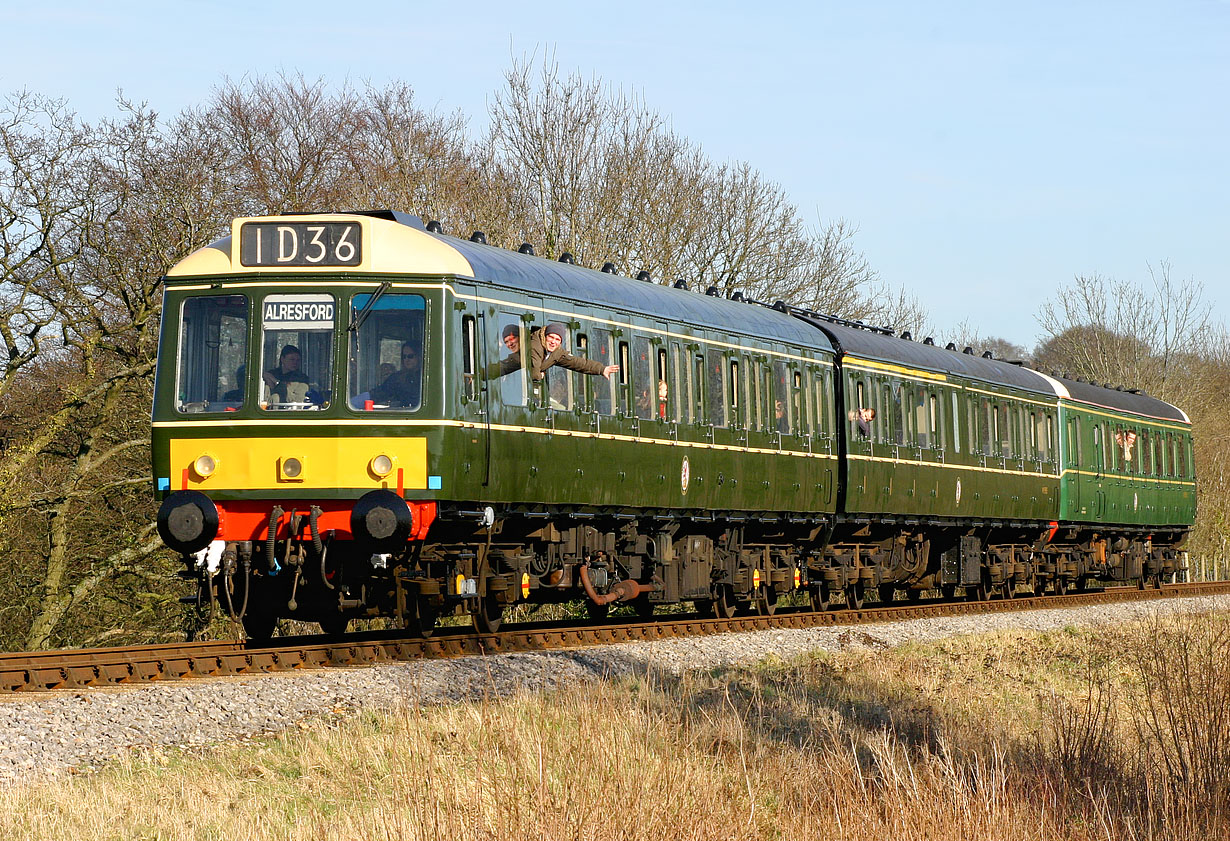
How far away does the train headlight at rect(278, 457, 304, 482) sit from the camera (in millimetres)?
13805

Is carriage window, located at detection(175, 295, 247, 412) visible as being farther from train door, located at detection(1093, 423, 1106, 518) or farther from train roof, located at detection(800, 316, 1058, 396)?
train door, located at detection(1093, 423, 1106, 518)

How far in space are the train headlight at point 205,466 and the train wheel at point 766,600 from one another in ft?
30.4

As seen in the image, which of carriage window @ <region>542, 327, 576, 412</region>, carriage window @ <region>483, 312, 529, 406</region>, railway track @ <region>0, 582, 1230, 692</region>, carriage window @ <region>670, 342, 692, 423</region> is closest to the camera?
railway track @ <region>0, 582, 1230, 692</region>

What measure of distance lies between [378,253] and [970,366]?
1494 centimetres

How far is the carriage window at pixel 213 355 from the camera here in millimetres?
14102

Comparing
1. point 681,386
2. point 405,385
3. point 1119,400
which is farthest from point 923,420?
point 405,385

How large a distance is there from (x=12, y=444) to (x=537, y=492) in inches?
543

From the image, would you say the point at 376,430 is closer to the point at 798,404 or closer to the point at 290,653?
the point at 290,653

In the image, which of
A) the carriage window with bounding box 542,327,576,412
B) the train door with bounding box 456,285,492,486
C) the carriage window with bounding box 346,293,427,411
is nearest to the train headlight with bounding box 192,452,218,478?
the carriage window with bounding box 346,293,427,411

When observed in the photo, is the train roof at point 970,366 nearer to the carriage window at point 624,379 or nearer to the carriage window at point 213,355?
the carriage window at point 624,379

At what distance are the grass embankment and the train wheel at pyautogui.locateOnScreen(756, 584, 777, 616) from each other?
31.8 feet

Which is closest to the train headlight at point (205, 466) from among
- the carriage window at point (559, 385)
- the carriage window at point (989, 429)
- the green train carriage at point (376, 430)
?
the green train carriage at point (376, 430)

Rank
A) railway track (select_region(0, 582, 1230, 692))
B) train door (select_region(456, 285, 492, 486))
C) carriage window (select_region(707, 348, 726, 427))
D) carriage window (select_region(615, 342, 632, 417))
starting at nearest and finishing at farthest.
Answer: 1. railway track (select_region(0, 582, 1230, 692))
2. train door (select_region(456, 285, 492, 486))
3. carriage window (select_region(615, 342, 632, 417))
4. carriage window (select_region(707, 348, 726, 427))

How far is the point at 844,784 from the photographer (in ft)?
27.6
